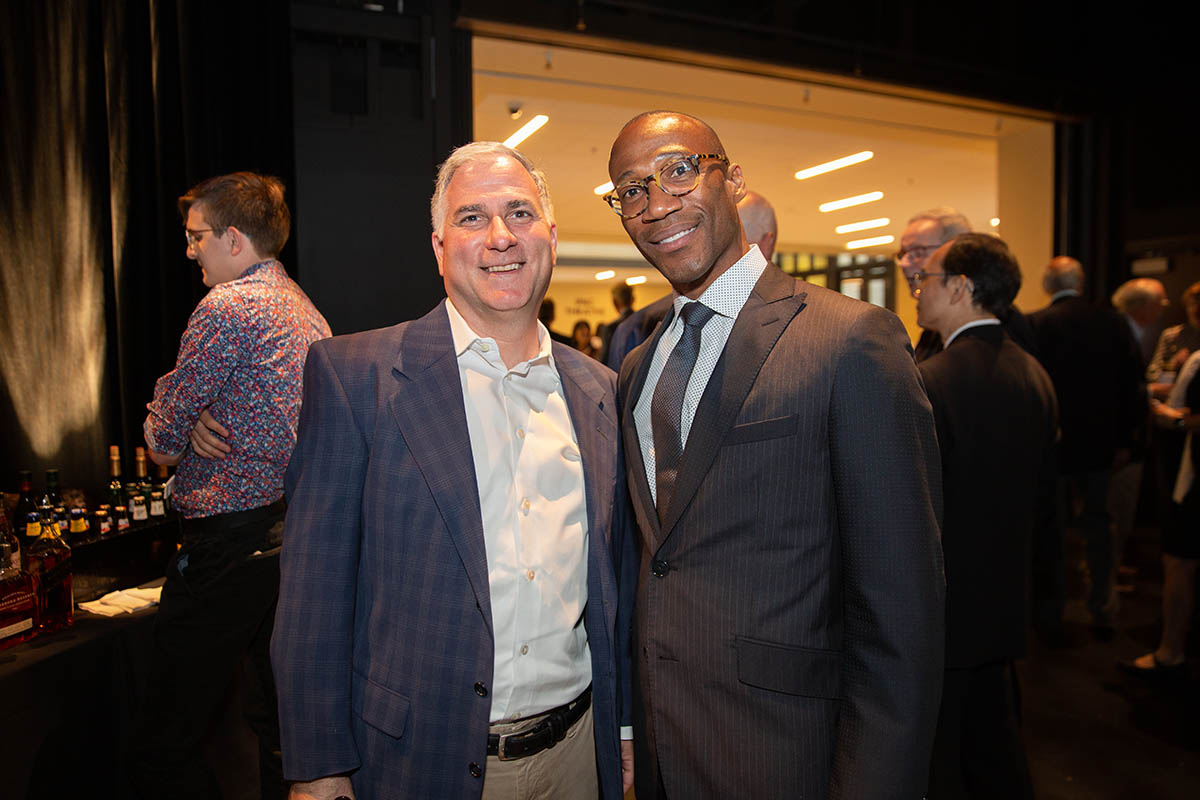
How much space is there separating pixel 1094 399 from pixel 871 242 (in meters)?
14.0

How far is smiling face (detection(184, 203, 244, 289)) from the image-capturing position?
7.34 feet

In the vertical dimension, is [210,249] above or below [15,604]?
above

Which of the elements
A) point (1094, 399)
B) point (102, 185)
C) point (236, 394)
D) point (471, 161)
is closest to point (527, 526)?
point (471, 161)

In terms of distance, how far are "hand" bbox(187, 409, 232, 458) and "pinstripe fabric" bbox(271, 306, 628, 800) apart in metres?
0.90

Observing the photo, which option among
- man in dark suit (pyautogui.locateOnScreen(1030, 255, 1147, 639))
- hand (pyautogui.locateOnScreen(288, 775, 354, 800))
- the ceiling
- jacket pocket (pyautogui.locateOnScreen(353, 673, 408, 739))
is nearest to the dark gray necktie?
jacket pocket (pyautogui.locateOnScreen(353, 673, 408, 739))

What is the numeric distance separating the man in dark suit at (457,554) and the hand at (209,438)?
929 mm

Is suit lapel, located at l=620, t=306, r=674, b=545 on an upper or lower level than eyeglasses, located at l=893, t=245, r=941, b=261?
lower

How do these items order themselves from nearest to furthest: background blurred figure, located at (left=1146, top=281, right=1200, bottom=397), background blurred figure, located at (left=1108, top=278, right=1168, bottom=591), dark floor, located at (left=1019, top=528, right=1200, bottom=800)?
dark floor, located at (left=1019, top=528, right=1200, bottom=800) → background blurred figure, located at (left=1108, top=278, right=1168, bottom=591) → background blurred figure, located at (left=1146, top=281, right=1200, bottom=397)

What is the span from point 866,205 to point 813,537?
1254 centimetres

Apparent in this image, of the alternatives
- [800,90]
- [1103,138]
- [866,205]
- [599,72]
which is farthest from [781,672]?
[866,205]

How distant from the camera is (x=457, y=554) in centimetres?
128

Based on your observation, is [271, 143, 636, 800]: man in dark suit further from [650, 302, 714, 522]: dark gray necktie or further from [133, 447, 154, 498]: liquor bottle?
[133, 447, 154, 498]: liquor bottle

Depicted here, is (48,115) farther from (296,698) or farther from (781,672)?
(781,672)

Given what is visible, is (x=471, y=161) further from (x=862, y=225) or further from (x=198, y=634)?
(x=862, y=225)
